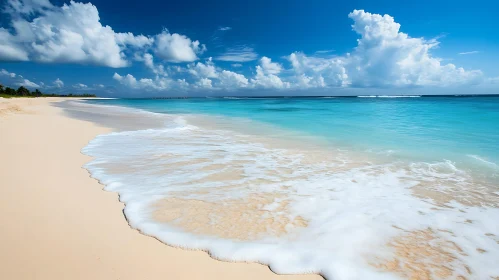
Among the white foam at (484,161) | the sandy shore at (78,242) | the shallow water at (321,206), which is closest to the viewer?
the sandy shore at (78,242)

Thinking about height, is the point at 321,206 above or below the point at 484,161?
above

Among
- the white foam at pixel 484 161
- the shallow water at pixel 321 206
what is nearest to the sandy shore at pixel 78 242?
the shallow water at pixel 321 206

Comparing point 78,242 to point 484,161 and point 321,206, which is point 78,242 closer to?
point 321,206

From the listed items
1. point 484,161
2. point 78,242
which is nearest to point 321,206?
point 78,242

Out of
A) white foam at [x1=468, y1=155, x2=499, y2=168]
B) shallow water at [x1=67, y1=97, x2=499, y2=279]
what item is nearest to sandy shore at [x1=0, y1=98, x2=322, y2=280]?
shallow water at [x1=67, y1=97, x2=499, y2=279]

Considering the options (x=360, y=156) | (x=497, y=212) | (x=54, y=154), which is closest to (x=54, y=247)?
(x=54, y=154)

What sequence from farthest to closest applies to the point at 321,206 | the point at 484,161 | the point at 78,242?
the point at 484,161
the point at 321,206
the point at 78,242

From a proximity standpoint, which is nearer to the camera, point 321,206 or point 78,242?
point 78,242

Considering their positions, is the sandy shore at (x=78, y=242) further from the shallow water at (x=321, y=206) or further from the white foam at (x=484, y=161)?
the white foam at (x=484, y=161)

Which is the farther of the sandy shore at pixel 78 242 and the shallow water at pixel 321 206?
the shallow water at pixel 321 206

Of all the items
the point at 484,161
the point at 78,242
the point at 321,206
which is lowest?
the point at 484,161

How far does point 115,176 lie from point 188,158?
6.81ft

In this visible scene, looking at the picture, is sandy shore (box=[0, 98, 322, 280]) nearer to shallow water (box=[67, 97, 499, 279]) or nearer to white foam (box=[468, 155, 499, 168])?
shallow water (box=[67, 97, 499, 279])

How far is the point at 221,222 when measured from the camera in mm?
3693
